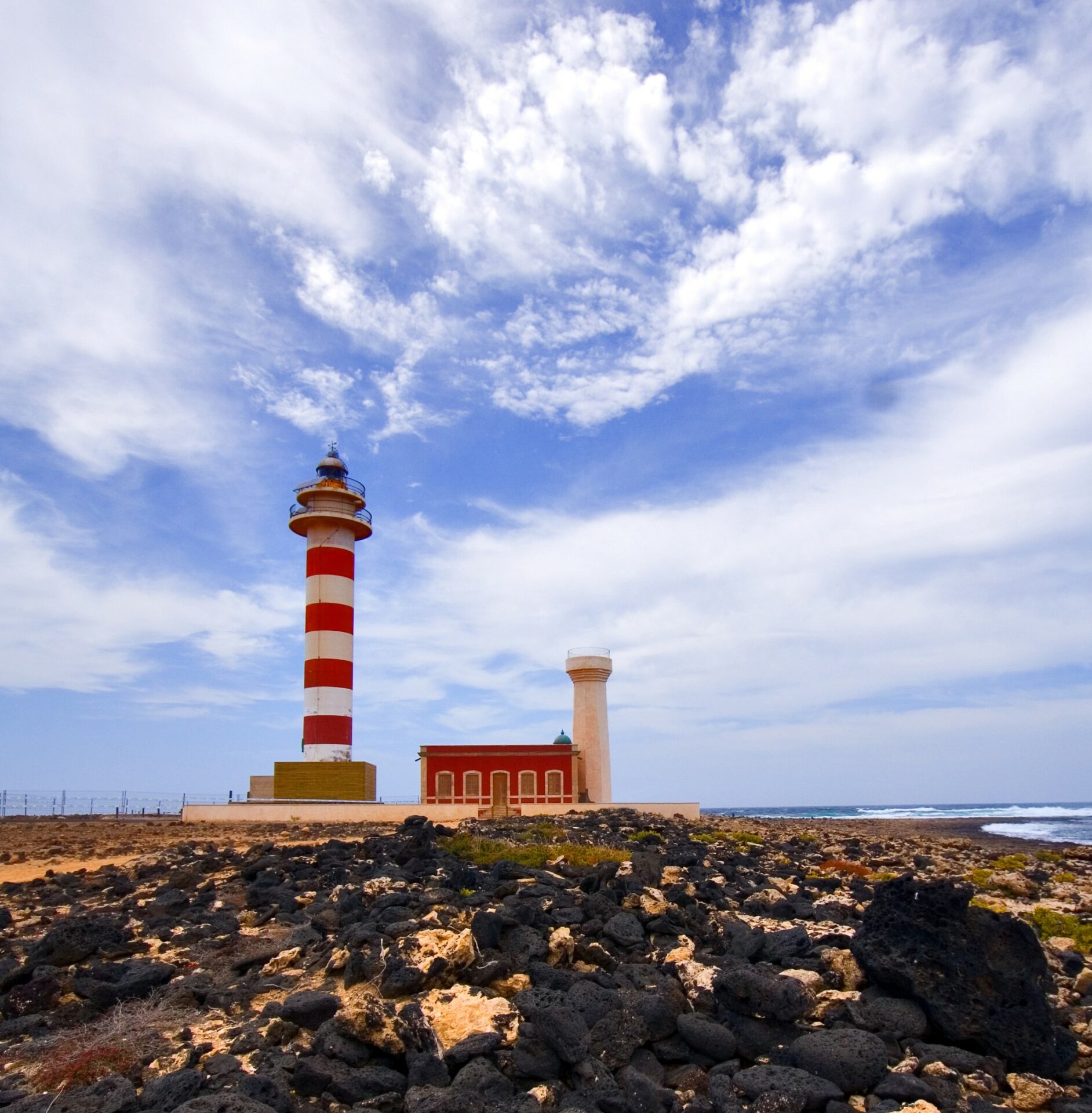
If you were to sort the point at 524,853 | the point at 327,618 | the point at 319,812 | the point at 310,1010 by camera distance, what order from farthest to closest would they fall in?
the point at 327,618
the point at 319,812
the point at 524,853
the point at 310,1010

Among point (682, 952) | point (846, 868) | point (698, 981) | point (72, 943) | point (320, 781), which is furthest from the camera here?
point (320, 781)

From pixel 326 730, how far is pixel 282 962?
24954mm

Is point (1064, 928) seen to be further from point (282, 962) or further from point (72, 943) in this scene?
point (72, 943)

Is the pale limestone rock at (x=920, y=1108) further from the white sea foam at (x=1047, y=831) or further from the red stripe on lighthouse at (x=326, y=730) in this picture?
the white sea foam at (x=1047, y=831)

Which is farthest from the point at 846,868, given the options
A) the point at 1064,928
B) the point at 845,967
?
the point at 845,967

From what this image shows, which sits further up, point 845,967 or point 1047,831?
point 845,967

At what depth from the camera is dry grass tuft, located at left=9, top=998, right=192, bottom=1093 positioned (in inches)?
238

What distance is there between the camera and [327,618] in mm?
33156

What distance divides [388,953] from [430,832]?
6250mm

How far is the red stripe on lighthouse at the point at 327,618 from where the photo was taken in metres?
33.1

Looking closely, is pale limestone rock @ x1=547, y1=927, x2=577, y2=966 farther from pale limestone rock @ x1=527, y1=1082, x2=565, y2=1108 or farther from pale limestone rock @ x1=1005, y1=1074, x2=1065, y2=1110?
pale limestone rock @ x1=1005, y1=1074, x2=1065, y2=1110

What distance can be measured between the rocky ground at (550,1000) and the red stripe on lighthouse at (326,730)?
2119 centimetres

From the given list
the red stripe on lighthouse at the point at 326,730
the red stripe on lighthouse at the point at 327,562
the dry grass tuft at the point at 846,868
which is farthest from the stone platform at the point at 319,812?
the dry grass tuft at the point at 846,868

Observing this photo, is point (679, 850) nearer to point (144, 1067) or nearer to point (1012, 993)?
point (1012, 993)
